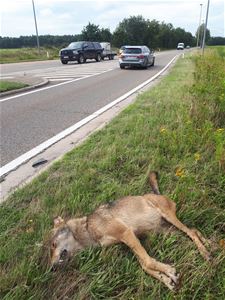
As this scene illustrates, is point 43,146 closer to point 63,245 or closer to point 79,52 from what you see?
point 63,245

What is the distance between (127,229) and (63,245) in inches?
17.8

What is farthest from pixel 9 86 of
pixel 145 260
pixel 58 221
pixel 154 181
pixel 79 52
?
pixel 79 52

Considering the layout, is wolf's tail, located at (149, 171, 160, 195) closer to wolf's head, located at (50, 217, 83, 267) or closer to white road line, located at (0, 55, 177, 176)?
wolf's head, located at (50, 217, 83, 267)

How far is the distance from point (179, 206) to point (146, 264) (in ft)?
2.95

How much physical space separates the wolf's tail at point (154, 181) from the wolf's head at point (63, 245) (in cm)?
108

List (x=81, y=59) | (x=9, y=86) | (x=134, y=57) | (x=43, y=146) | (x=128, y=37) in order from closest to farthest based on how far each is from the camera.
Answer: (x=43, y=146), (x=9, y=86), (x=134, y=57), (x=81, y=59), (x=128, y=37)

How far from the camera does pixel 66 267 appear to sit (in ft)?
8.21

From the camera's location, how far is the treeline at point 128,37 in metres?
65.6

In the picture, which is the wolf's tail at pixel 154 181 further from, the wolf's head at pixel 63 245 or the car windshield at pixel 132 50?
the car windshield at pixel 132 50

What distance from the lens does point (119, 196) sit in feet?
11.5

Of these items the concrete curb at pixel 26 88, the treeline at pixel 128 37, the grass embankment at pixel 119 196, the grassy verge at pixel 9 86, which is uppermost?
the grass embankment at pixel 119 196

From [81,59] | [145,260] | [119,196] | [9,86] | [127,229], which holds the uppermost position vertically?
[127,229]

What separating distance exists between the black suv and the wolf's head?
91.3ft

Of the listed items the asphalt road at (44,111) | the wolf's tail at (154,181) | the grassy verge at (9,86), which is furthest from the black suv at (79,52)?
the wolf's tail at (154,181)
